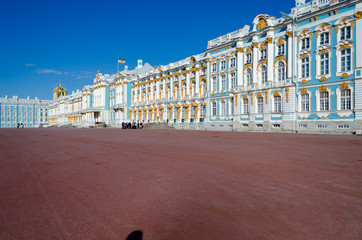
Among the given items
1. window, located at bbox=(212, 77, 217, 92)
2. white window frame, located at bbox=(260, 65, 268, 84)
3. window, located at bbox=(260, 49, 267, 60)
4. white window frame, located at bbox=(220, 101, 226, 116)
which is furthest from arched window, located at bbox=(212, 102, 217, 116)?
window, located at bbox=(260, 49, 267, 60)

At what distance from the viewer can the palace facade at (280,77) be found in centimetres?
2391

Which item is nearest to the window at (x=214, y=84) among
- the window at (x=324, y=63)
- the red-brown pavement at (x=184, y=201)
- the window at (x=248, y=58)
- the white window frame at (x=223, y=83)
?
the white window frame at (x=223, y=83)

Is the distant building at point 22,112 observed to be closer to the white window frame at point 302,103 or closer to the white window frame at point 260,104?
the white window frame at point 260,104

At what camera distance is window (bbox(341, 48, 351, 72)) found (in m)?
23.9

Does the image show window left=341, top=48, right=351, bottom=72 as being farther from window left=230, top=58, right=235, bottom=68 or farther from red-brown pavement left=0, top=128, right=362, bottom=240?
red-brown pavement left=0, top=128, right=362, bottom=240

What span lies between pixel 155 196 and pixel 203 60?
3877 cm

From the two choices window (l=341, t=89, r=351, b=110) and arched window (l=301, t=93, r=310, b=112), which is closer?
window (l=341, t=89, r=351, b=110)

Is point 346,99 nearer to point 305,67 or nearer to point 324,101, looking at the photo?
point 324,101

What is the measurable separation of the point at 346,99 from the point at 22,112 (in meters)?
128

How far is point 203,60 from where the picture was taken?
136 ft

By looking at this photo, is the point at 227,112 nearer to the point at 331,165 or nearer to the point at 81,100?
the point at 331,165

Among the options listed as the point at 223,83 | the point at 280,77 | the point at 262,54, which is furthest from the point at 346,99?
the point at 223,83

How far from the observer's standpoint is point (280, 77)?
97.9ft

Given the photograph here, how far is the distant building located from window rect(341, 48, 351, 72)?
113m
